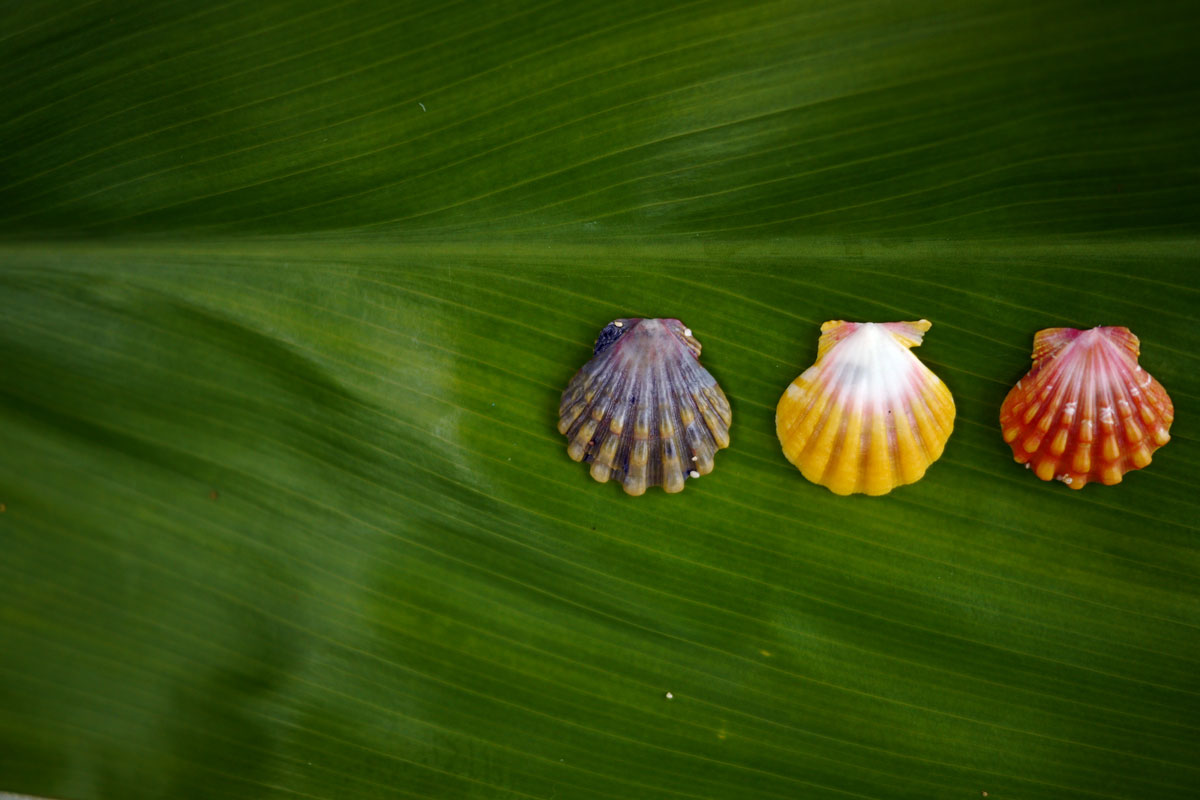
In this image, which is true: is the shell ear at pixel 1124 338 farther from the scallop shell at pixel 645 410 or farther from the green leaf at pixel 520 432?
the scallop shell at pixel 645 410

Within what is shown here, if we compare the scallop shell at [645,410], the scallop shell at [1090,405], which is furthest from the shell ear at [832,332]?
the scallop shell at [1090,405]

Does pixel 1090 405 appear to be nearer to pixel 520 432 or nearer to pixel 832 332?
pixel 832 332

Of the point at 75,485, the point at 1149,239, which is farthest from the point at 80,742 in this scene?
the point at 1149,239

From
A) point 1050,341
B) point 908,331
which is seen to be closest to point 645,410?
point 908,331

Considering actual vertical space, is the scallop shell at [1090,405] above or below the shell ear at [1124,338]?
below

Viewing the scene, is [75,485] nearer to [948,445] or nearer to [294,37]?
[294,37]

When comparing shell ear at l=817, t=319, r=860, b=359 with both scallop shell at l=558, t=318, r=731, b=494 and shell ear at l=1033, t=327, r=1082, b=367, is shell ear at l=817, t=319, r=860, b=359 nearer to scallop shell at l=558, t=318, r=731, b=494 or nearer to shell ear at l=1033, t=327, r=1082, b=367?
scallop shell at l=558, t=318, r=731, b=494
